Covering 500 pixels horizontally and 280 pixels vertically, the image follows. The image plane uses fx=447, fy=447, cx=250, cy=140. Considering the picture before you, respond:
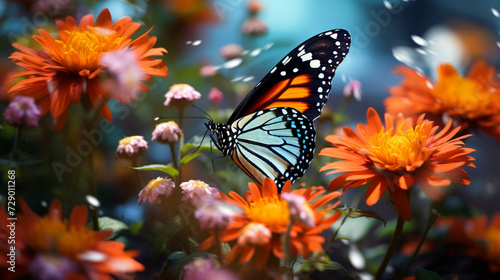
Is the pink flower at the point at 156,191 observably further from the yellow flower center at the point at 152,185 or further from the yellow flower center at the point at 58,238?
the yellow flower center at the point at 58,238

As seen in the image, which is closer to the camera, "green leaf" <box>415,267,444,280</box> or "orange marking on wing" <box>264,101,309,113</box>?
"green leaf" <box>415,267,444,280</box>

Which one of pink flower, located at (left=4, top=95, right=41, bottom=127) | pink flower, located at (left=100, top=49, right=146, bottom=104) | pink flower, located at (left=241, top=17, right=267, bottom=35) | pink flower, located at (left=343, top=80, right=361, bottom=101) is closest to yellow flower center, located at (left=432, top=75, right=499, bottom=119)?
pink flower, located at (left=343, top=80, right=361, bottom=101)

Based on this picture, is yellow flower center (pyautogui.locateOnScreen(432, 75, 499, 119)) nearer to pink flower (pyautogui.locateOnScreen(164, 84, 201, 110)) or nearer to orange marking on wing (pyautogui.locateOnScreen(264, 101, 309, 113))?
orange marking on wing (pyautogui.locateOnScreen(264, 101, 309, 113))

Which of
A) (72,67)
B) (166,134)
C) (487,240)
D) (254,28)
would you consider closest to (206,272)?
(166,134)

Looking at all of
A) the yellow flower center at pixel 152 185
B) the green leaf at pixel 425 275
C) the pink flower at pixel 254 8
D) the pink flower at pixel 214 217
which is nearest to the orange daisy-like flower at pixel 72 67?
the yellow flower center at pixel 152 185

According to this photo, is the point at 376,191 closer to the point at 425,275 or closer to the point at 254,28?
the point at 425,275

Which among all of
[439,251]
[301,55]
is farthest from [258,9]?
[439,251]

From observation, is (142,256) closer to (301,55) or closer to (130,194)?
(130,194)
